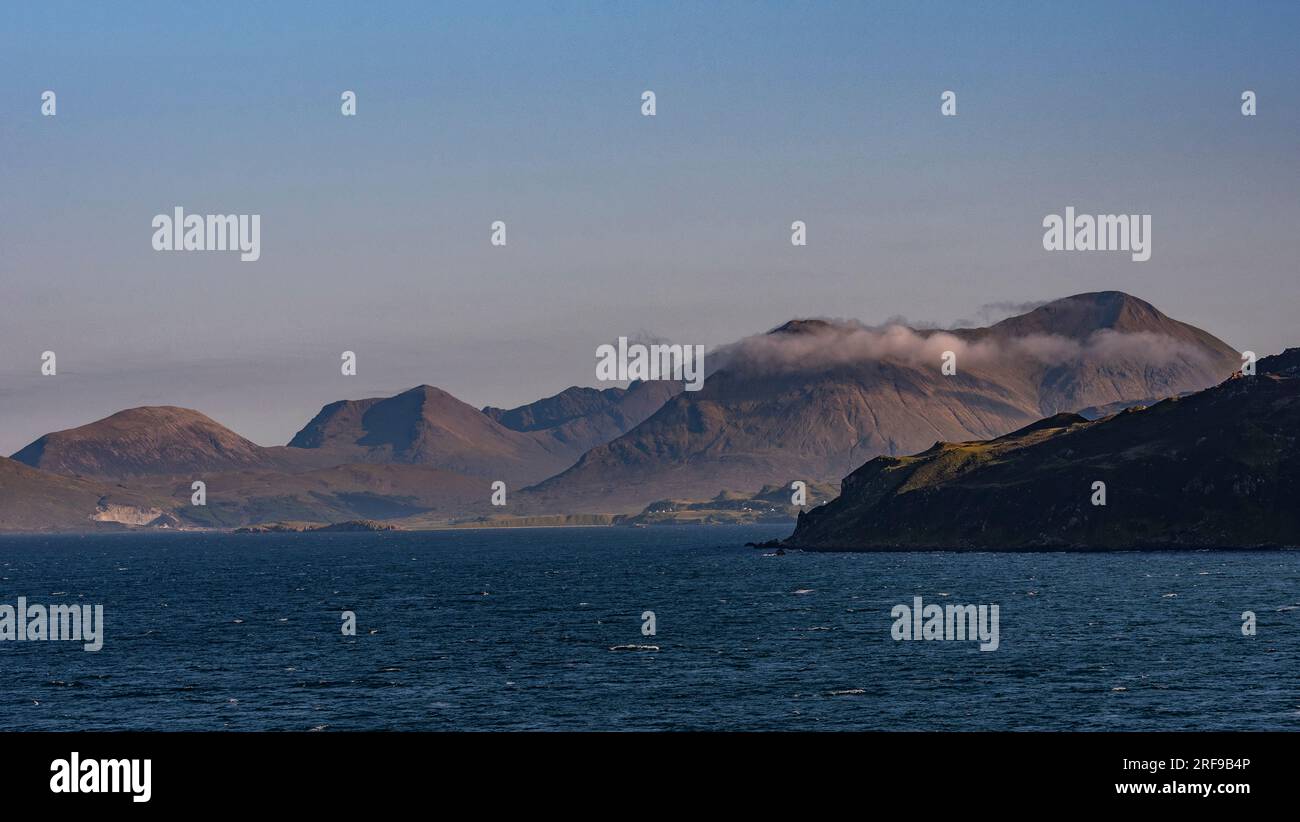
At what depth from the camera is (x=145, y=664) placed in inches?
5404

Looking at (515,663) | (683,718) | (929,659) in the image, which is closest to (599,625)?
(515,663)

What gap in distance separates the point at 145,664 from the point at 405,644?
27.9m

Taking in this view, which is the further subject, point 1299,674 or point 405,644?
point 405,644
